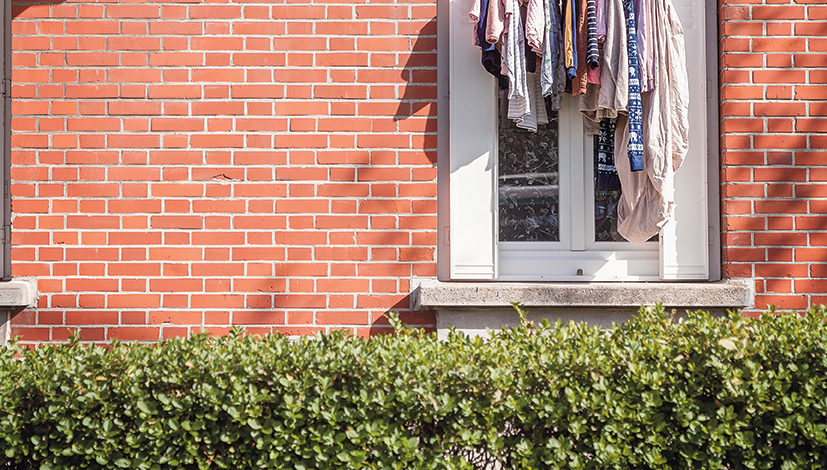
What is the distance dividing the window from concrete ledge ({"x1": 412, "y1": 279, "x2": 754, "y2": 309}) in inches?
7.7

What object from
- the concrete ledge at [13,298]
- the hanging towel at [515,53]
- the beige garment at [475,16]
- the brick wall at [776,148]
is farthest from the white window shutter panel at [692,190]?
the concrete ledge at [13,298]

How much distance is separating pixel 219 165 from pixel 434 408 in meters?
2.24

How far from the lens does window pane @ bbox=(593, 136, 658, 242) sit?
456 centimetres

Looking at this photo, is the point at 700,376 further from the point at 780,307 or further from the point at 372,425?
the point at 780,307

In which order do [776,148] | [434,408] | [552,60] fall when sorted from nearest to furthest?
[434,408] → [552,60] → [776,148]

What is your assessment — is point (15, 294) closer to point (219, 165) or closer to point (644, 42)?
point (219, 165)

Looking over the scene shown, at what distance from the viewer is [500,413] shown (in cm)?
292

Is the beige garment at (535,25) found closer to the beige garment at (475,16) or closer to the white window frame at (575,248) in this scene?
the beige garment at (475,16)

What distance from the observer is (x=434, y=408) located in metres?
2.89

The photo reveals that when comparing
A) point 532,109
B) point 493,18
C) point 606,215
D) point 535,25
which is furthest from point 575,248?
point 493,18

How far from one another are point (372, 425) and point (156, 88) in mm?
2630

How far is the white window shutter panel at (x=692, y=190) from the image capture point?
4461mm

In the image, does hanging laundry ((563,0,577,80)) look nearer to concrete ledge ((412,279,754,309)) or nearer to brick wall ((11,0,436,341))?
brick wall ((11,0,436,341))

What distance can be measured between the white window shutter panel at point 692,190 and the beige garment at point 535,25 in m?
0.96
